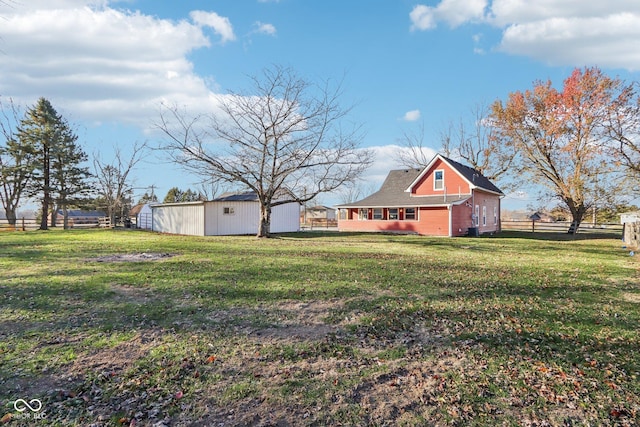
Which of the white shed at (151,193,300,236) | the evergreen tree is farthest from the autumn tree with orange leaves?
the evergreen tree

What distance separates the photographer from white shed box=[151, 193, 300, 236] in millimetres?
24562

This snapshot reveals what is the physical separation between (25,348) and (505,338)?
5.66 metres

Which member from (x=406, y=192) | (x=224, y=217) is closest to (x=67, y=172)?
(x=224, y=217)

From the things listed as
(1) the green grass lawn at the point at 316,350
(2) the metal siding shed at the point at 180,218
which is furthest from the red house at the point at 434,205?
(1) the green grass lawn at the point at 316,350

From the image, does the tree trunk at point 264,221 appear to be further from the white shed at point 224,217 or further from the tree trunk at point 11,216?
the tree trunk at point 11,216

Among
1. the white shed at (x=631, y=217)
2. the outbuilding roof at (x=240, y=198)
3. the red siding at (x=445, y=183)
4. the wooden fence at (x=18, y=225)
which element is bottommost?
the wooden fence at (x=18, y=225)

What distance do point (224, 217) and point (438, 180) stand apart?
15.3 meters

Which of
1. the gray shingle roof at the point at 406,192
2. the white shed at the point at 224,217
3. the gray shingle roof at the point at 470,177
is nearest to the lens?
the white shed at the point at 224,217

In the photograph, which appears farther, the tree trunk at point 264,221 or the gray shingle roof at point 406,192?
the gray shingle roof at point 406,192

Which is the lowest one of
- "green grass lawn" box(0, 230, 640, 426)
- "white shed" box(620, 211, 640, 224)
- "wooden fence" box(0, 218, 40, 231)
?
"green grass lawn" box(0, 230, 640, 426)

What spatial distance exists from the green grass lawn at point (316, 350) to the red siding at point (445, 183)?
1802 cm

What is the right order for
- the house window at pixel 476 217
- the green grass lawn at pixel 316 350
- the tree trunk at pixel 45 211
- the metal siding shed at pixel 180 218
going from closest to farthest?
the green grass lawn at pixel 316 350 < the metal siding shed at pixel 180 218 < the house window at pixel 476 217 < the tree trunk at pixel 45 211

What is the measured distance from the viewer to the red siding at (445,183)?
25469 mm

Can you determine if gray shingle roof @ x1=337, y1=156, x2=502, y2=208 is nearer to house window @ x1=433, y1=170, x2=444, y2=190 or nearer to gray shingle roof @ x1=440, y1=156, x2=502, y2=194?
gray shingle roof @ x1=440, y1=156, x2=502, y2=194
